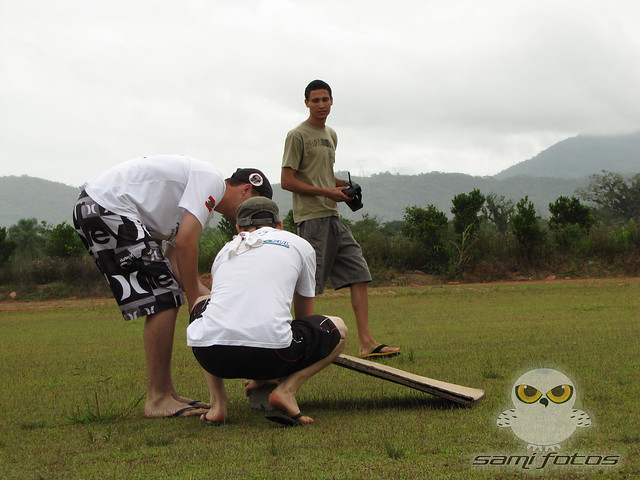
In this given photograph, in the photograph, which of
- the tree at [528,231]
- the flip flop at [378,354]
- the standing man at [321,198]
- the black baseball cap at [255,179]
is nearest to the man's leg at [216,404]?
the black baseball cap at [255,179]

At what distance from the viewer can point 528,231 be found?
62.3 ft

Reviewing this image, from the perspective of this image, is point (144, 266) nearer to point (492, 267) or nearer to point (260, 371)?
point (260, 371)

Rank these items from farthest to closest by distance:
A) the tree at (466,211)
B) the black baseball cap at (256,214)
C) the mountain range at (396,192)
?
the mountain range at (396,192) < the tree at (466,211) < the black baseball cap at (256,214)

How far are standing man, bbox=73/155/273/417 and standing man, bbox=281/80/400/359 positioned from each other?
1.86m

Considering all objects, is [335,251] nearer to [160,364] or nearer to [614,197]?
[160,364]

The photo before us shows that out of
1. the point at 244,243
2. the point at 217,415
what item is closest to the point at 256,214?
the point at 244,243

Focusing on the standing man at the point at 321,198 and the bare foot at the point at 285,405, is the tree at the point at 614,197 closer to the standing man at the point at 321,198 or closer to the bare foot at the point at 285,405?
the standing man at the point at 321,198

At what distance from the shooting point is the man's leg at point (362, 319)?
5738 mm

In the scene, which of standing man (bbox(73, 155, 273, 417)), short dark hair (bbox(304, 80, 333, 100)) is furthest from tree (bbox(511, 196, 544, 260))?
standing man (bbox(73, 155, 273, 417))

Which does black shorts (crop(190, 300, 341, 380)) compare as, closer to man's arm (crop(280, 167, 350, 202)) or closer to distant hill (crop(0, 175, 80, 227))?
man's arm (crop(280, 167, 350, 202))

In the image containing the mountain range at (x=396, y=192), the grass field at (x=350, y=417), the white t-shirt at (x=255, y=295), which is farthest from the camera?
the mountain range at (x=396, y=192)

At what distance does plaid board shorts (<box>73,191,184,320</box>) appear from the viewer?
3936 millimetres

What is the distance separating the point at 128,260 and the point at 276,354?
1126 millimetres

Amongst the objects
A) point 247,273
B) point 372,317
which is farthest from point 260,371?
point 372,317
